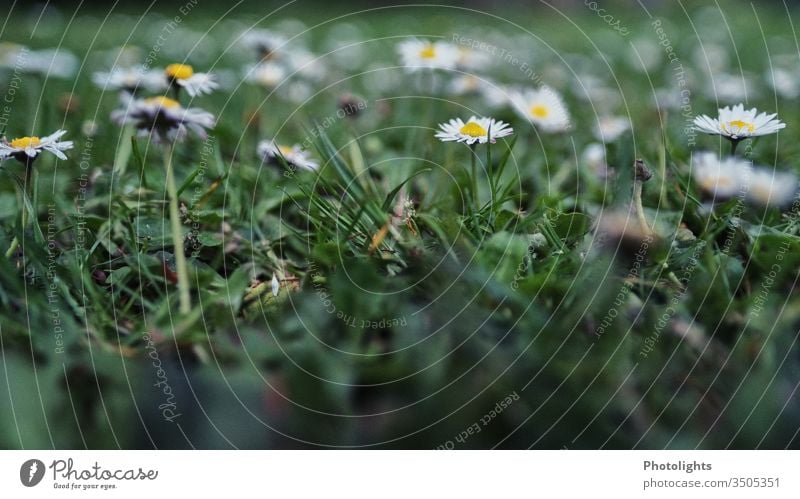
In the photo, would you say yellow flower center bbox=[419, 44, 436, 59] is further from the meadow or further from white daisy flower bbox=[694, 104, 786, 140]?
white daisy flower bbox=[694, 104, 786, 140]

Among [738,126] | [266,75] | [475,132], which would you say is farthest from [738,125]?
[266,75]

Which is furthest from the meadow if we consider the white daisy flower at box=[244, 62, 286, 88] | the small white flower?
the white daisy flower at box=[244, 62, 286, 88]

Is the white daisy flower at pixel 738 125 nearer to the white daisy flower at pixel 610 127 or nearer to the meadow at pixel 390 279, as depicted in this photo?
the meadow at pixel 390 279

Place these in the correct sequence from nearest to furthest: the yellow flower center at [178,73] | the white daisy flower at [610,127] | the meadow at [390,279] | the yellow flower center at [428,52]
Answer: the meadow at [390,279], the yellow flower center at [178,73], the white daisy flower at [610,127], the yellow flower center at [428,52]

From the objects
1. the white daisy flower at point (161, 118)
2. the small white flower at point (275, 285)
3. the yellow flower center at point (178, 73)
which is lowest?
the small white flower at point (275, 285)

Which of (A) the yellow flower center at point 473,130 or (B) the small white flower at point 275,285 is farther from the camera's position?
(A) the yellow flower center at point 473,130

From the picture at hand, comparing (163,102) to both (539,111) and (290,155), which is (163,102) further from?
(539,111)

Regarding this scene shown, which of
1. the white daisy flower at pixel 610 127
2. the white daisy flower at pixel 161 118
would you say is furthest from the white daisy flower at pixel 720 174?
the white daisy flower at pixel 161 118
